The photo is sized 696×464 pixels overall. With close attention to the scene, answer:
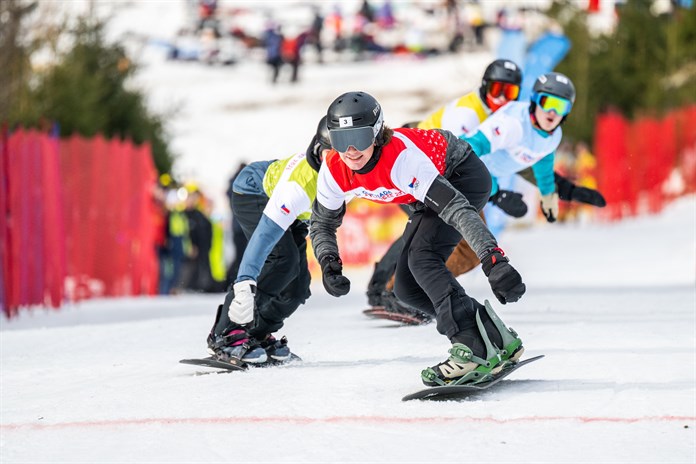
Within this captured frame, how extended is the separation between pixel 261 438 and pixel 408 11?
187 ft

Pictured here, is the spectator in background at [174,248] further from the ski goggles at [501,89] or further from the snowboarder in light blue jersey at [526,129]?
the snowboarder in light blue jersey at [526,129]

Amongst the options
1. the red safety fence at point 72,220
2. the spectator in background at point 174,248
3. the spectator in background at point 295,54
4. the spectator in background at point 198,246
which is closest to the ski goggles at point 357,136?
the red safety fence at point 72,220

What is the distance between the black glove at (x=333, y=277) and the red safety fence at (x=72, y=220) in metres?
5.56

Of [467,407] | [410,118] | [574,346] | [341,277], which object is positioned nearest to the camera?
[467,407]

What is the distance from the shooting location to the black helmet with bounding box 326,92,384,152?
5.08 m

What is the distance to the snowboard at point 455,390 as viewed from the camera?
5.14 meters

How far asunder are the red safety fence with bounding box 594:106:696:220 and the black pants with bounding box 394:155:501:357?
699 inches

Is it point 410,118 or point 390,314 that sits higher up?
point 410,118

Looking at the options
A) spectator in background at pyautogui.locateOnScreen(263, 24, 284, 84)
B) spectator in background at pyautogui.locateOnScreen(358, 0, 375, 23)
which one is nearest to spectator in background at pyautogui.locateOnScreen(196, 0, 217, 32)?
spectator in background at pyautogui.locateOnScreen(358, 0, 375, 23)

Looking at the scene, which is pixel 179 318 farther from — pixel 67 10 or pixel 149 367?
pixel 67 10

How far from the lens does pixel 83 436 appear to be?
16.0 feet

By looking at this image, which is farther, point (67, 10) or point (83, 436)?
Answer: point (67, 10)

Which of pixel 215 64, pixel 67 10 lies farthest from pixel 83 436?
pixel 215 64

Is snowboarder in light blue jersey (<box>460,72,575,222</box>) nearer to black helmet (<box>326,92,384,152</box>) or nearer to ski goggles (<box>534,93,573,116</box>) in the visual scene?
ski goggles (<box>534,93,573,116</box>)
